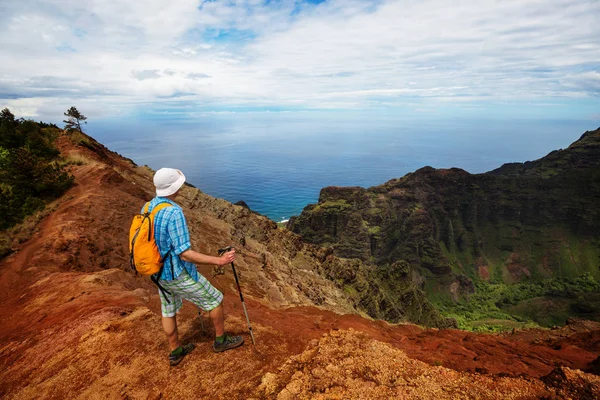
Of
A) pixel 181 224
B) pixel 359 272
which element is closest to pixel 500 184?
pixel 359 272

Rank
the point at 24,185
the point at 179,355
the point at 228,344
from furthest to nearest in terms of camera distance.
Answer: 1. the point at 24,185
2. the point at 228,344
3. the point at 179,355

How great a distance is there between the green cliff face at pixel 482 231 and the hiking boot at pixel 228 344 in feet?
239

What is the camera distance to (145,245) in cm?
371

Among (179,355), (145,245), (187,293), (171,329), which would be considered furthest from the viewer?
(179,355)

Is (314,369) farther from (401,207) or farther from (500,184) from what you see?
(500,184)

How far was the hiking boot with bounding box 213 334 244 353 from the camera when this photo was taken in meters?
4.74

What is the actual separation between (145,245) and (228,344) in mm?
2379

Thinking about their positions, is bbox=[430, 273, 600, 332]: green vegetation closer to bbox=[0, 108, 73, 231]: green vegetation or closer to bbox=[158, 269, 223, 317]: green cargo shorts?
bbox=[158, 269, 223, 317]: green cargo shorts

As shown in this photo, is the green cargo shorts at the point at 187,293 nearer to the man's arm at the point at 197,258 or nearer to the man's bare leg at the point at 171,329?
the man's bare leg at the point at 171,329

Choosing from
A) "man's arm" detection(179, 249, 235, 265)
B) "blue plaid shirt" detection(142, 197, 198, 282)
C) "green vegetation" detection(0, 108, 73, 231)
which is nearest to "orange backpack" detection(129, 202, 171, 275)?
"blue plaid shirt" detection(142, 197, 198, 282)

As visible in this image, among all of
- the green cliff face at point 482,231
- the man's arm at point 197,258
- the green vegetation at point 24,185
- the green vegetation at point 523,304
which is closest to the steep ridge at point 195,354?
the man's arm at point 197,258

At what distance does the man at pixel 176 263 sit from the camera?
12.4 feet

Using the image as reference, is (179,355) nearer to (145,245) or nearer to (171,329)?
(171,329)

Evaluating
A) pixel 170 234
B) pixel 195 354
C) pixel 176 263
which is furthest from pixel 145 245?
pixel 195 354
